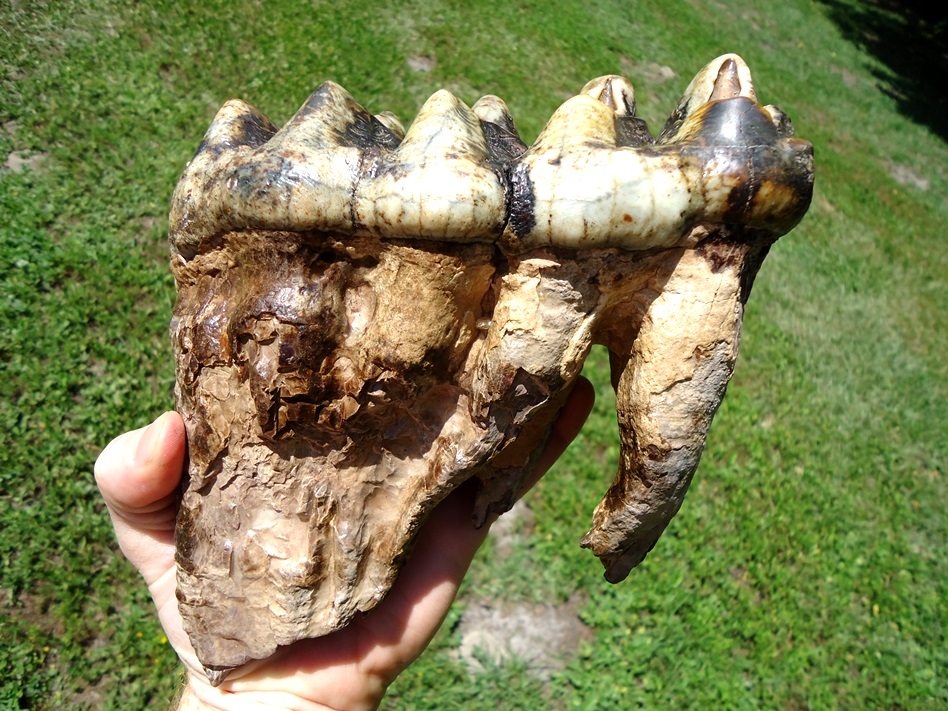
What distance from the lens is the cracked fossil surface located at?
145cm

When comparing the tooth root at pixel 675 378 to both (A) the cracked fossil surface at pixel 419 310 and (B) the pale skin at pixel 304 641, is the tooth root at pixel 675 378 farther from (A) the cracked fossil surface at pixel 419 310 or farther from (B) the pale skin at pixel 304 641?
(B) the pale skin at pixel 304 641

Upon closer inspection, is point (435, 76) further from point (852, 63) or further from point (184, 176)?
point (852, 63)

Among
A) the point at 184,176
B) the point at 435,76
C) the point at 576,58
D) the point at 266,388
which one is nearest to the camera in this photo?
the point at 266,388

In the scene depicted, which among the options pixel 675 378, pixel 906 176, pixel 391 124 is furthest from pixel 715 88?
pixel 906 176

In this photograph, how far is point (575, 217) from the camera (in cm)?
144

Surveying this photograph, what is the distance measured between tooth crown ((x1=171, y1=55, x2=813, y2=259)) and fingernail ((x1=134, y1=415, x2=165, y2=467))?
0.63 metres

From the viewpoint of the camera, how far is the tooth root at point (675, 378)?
1.55 meters

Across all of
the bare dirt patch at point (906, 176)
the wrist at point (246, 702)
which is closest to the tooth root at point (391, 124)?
the wrist at point (246, 702)

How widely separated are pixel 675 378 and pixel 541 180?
0.55 m

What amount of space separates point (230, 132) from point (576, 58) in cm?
642

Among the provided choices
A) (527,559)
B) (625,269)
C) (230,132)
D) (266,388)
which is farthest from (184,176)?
(527,559)

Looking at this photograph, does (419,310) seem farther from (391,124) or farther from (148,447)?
(148,447)

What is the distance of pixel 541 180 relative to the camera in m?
1.45

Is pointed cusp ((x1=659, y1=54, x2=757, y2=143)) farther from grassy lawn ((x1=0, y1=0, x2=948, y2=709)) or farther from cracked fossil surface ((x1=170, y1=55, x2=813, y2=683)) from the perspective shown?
grassy lawn ((x1=0, y1=0, x2=948, y2=709))
